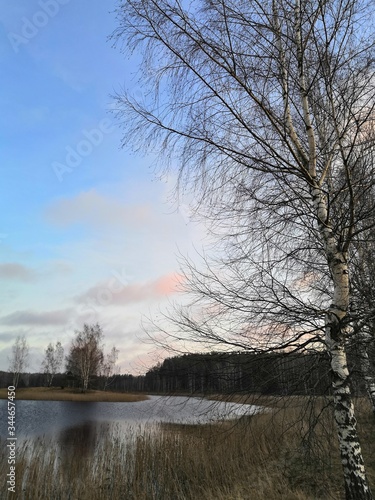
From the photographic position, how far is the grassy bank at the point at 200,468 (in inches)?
211

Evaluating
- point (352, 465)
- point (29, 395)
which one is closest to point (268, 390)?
point (352, 465)

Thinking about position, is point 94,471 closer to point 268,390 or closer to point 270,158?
point 268,390

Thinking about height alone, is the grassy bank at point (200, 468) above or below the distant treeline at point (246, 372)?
below

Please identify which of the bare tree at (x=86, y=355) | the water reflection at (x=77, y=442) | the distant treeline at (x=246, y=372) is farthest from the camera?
the bare tree at (x=86, y=355)

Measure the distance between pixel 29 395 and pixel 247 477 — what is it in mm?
44617

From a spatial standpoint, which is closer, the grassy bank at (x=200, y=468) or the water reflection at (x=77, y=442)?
the grassy bank at (x=200, y=468)

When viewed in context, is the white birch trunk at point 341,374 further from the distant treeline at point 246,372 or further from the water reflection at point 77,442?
the water reflection at point 77,442

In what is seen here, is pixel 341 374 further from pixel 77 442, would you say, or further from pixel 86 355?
pixel 86 355

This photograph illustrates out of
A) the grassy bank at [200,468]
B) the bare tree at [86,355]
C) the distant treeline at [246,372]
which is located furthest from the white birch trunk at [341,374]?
the bare tree at [86,355]

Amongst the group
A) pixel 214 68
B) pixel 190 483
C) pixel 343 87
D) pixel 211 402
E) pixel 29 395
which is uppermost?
pixel 214 68

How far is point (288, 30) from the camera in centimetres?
371

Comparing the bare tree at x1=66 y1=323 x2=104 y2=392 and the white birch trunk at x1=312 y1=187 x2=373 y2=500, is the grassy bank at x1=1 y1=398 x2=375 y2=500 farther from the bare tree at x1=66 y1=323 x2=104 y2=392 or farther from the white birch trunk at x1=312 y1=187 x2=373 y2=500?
the bare tree at x1=66 y1=323 x2=104 y2=392

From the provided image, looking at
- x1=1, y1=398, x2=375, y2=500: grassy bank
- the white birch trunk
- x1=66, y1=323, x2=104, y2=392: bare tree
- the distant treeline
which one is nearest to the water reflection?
x1=1, y1=398, x2=375, y2=500: grassy bank

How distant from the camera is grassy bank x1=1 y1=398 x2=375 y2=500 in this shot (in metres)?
5.35
